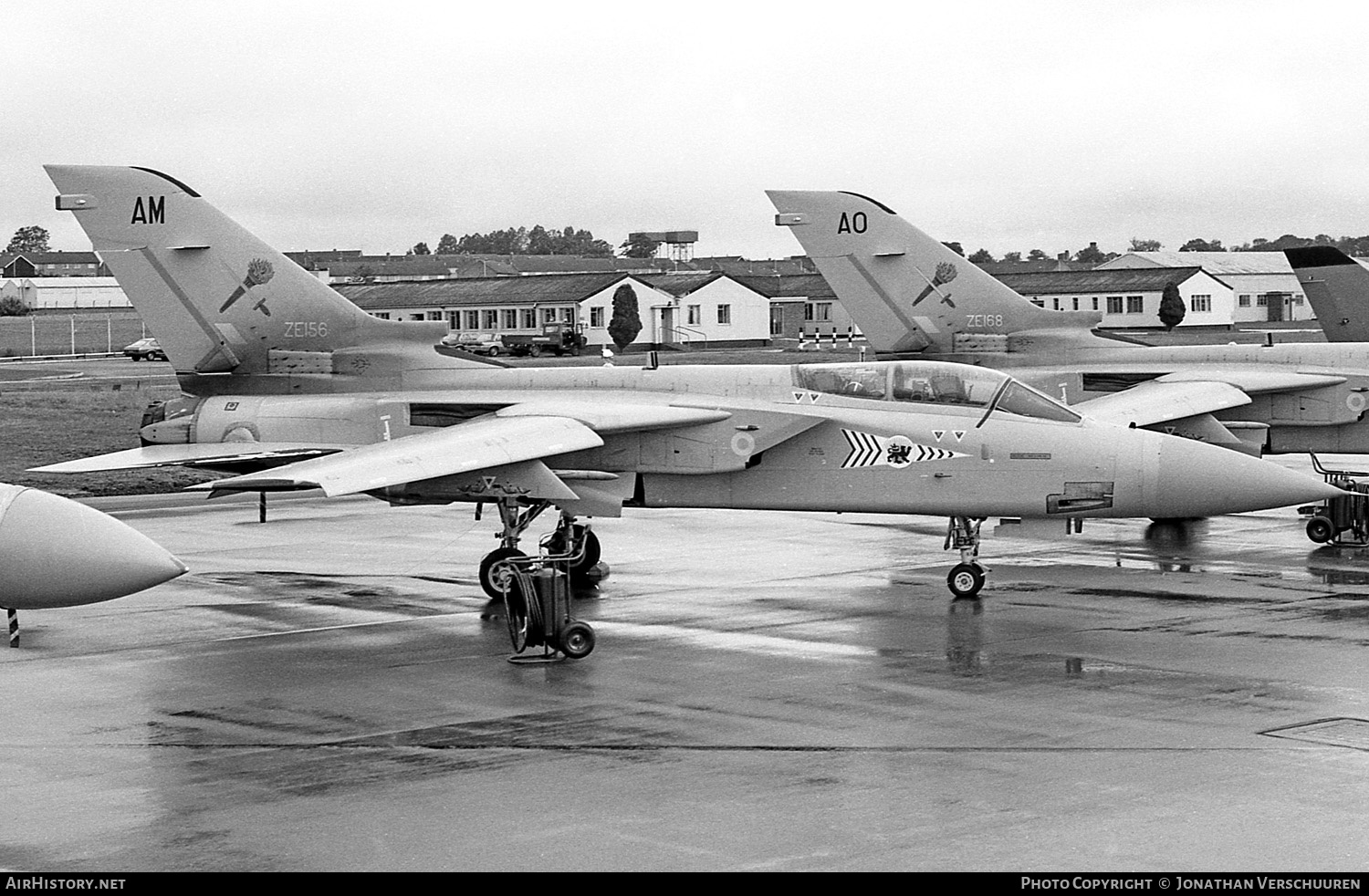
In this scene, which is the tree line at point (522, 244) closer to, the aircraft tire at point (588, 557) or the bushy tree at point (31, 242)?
the bushy tree at point (31, 242)

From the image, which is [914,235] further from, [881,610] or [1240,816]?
[1240,816]

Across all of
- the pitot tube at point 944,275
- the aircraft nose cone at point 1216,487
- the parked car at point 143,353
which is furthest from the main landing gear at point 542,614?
the parked car at point 143,353

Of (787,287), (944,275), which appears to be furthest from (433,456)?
(787,287)

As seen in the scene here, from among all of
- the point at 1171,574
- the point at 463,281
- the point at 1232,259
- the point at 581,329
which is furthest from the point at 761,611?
the point at 1232,259

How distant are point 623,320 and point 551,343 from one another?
491 cm

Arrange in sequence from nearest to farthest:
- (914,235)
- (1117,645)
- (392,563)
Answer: (1117,645)
(392,563)
(914,235)

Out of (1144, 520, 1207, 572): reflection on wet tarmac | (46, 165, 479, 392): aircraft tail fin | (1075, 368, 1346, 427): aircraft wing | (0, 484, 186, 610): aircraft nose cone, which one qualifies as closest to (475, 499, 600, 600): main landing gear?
(46, 165, 479, 392): aircraft tail fin

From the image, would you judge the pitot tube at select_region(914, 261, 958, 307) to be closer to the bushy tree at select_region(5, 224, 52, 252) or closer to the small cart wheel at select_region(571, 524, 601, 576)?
the small cart wheel at select_region(571, 524, 601, 576)

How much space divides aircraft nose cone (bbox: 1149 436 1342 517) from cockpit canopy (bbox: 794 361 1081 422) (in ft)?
3.70

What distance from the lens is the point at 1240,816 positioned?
348 inches

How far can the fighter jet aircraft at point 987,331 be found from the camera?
23.6 metres

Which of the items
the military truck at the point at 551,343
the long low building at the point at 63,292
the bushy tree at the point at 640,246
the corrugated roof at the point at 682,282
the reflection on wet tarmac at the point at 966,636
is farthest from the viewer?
the bushy tree at the point at 640,246

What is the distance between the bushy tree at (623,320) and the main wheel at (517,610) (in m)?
61.5

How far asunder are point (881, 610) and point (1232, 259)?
94138 millimetres
